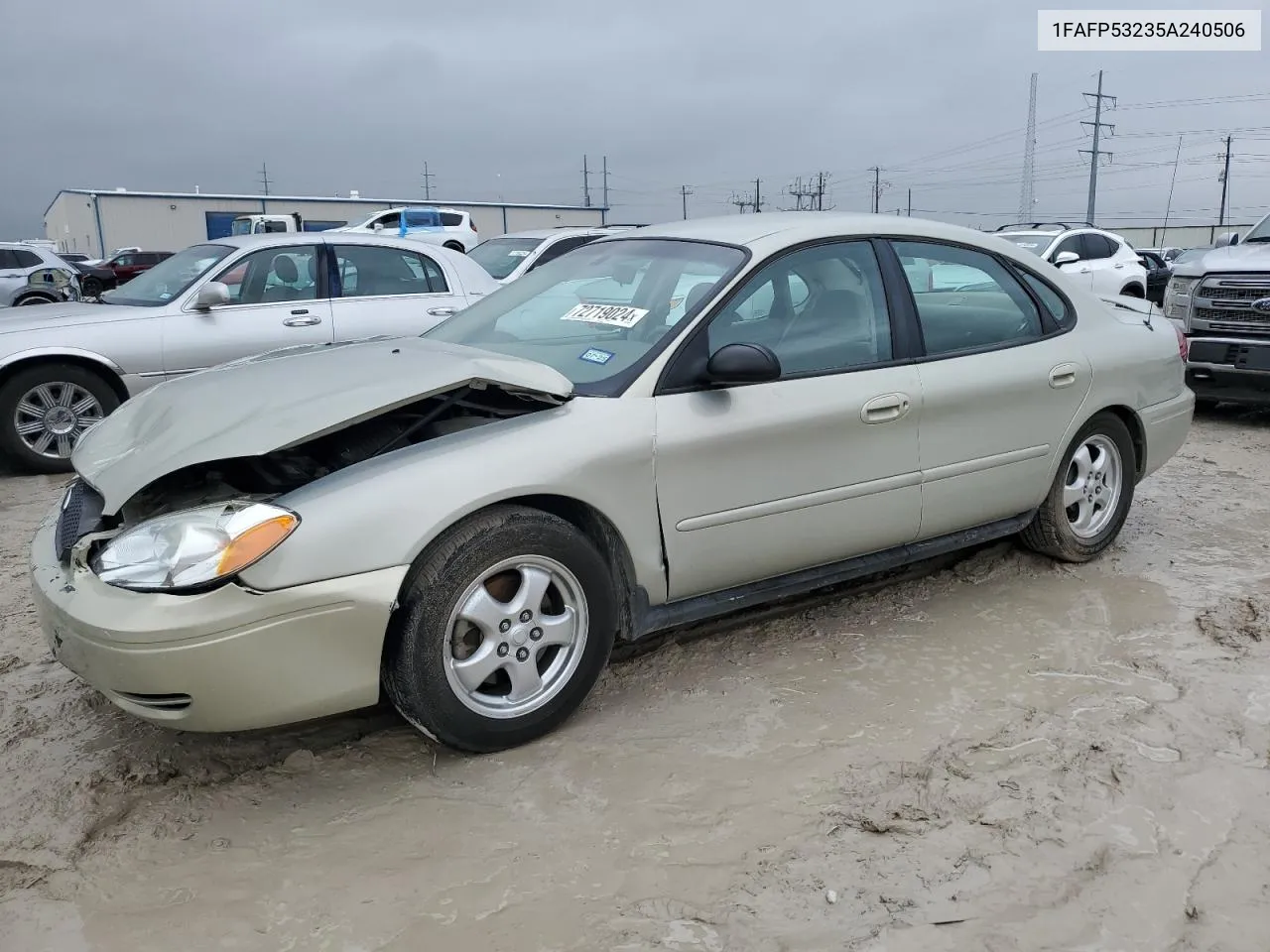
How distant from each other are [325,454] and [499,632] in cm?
77

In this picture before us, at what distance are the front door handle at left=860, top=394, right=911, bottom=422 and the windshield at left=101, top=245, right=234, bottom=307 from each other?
5.35 meters

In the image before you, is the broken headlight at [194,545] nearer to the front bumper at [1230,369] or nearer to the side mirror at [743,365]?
the side mirror at [743,365]

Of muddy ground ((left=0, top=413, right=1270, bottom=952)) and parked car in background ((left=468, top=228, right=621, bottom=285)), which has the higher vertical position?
parked car in background ((left=468, top=228, right=621, bottom=285))

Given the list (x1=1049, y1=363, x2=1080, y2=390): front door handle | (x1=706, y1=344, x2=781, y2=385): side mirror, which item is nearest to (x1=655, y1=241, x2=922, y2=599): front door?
(x1=706, y1=344, x2=781, y2=385): side mirror

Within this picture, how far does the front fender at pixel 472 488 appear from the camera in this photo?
104 inches

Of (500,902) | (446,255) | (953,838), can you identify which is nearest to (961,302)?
(953,838)

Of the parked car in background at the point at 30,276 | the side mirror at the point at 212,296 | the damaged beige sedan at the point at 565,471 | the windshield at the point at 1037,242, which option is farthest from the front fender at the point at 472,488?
the parked car in background at the point at 30,276

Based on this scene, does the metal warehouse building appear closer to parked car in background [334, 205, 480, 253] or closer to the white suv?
parked car in background [334, 205, 480, 253]

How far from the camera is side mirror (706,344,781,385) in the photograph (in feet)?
10.3

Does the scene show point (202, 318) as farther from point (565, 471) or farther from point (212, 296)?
point (565, 471)

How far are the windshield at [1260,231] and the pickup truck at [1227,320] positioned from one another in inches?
13.1

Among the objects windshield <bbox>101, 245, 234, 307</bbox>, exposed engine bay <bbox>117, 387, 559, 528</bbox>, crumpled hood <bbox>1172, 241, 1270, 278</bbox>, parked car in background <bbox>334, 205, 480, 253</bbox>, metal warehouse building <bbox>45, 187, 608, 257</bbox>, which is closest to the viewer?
exposed engine bay <bbox>117, 387, 559, 528</bbox>

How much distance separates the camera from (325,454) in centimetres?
Result: 309

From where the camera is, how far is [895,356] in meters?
3.79
